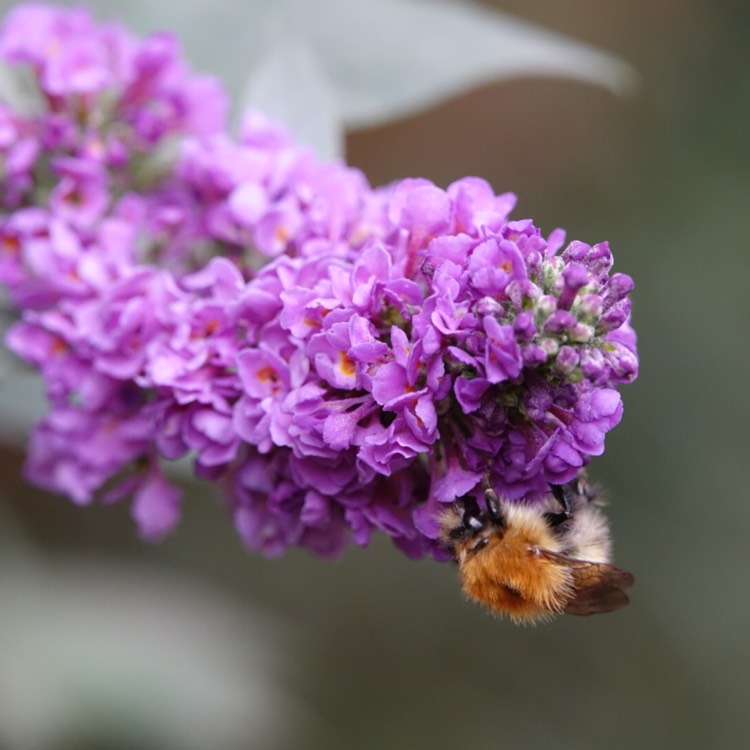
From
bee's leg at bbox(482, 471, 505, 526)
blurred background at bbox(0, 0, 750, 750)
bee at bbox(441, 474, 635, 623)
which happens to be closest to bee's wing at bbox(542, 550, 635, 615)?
bee at bbox(441, 474, 635, 623)

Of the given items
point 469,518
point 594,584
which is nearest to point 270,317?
point 469,518

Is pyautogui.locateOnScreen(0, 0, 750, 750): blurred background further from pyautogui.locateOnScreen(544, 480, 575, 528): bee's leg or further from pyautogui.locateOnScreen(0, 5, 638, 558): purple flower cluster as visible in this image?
pyautogui.locateOnScreen(544, 480, 575, 528): bee's leg

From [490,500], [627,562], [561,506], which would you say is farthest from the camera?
[627,562]

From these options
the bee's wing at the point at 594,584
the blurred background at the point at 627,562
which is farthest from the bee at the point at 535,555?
the blurred background at the point at 627,562

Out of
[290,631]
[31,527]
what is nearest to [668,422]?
[290,631]

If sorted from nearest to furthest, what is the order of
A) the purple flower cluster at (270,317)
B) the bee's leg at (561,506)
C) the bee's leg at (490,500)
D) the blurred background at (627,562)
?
1. the purple flower cluster at (270,317)
2. the bee's leg at (490,500)
3. the bee's leg at (561,506)
4. the blurred background at (627,562)

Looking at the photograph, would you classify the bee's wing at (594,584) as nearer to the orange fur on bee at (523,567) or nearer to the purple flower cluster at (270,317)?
the orange fur on bee at (523,567)

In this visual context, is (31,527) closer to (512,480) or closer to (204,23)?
(204,23)

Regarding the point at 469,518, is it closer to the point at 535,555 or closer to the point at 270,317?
the point at 535,555
